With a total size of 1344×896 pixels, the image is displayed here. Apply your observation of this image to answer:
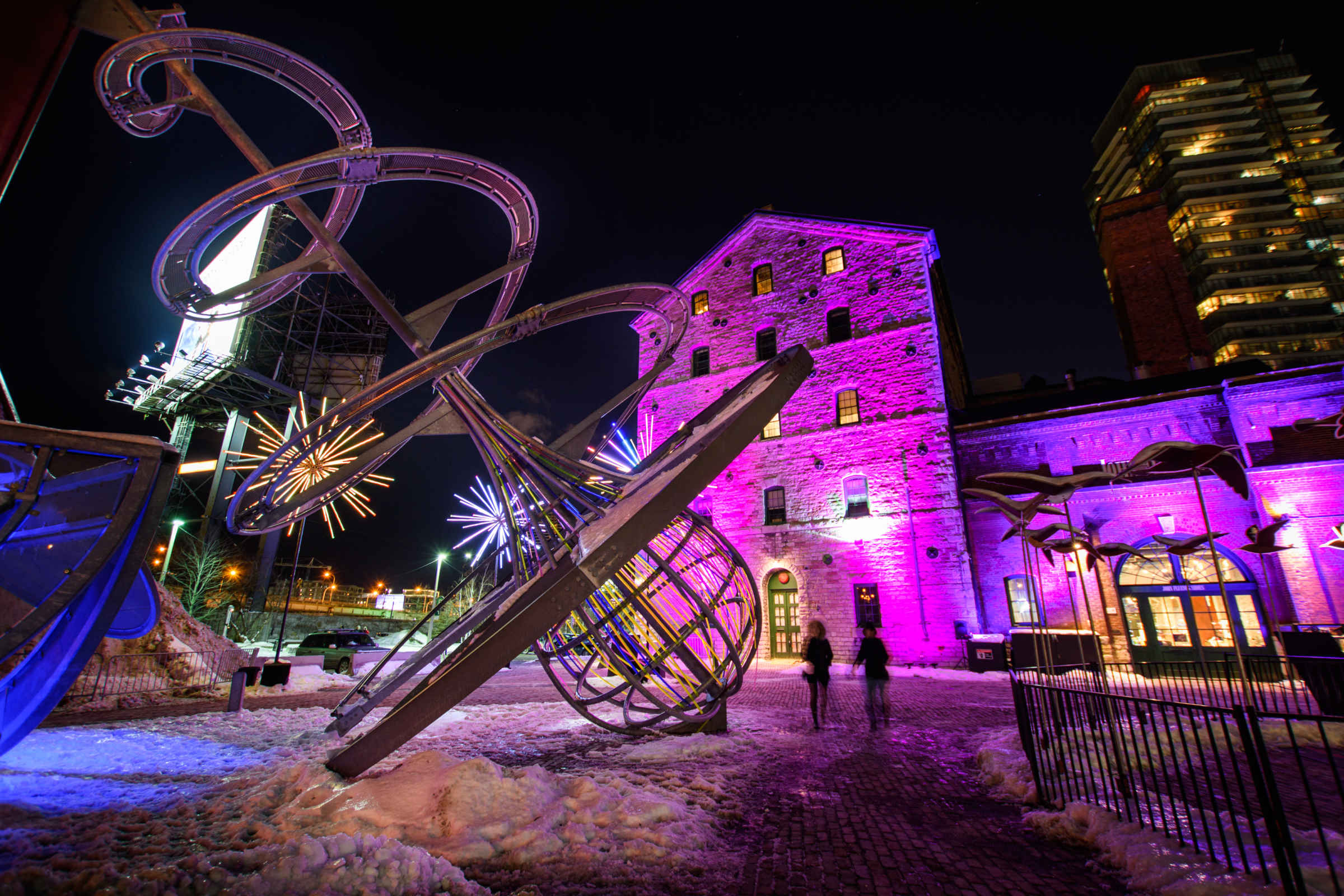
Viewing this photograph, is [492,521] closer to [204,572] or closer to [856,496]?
[856,496]

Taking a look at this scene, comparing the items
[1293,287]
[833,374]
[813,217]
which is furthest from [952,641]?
[1293,287]

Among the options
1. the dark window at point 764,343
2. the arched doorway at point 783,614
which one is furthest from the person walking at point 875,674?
the dark window at point 764,343

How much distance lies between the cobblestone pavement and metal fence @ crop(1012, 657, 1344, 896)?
0.77 meters

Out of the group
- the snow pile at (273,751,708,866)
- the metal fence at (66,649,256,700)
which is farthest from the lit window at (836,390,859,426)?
the metal fence at (66,649,256,700)

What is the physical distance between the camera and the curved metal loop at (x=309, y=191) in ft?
20.7

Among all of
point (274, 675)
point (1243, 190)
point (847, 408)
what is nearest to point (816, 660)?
point (274, 675)

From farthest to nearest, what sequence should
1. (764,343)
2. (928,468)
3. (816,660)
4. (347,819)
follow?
(764,343)
(928,468)
(816,660)
(347,819)

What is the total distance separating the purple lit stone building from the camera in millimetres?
15688

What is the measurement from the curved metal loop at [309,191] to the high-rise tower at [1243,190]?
42.9 meters

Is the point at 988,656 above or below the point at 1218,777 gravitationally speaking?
above

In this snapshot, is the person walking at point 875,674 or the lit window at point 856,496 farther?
the lit window at point 856,496

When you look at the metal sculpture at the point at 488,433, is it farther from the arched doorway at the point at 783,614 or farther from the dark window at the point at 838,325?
the dark window at the point at 838,325

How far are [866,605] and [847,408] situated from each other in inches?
300

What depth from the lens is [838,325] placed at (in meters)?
22.9
